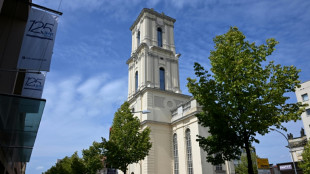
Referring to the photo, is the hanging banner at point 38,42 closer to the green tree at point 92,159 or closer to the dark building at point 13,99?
the dark building at point 13,99

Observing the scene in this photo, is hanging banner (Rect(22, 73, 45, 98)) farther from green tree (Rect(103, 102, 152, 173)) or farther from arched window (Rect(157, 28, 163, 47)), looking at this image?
arched window (Rect(157, 28, 163, 47))

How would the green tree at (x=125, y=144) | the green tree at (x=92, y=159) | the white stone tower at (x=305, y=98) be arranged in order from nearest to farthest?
the green tree at (x=125, y=144) < the green tree at (x=92, y=159) < the white stone tower at (x=305, y=98)

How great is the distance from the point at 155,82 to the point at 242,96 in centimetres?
2608

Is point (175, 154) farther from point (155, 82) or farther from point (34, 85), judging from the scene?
point (34, 85)

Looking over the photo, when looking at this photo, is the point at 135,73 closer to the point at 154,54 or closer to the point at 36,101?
the point at 154,54

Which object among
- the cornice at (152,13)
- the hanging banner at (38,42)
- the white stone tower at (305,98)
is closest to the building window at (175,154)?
the white stone tower at (305,98)

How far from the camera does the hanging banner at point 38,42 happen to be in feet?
27.9

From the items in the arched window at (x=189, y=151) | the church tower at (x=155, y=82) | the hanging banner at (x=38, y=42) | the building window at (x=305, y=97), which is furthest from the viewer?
the building window at (x=305, y=97)

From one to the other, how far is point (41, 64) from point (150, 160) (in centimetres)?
2438

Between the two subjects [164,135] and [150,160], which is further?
[164,135]

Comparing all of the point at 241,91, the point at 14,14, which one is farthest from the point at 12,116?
the point at 241,91

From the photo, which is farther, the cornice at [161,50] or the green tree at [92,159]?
the cornice at [161,50]

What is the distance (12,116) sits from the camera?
8.34 m

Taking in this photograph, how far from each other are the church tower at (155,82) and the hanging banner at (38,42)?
23.9 metres
